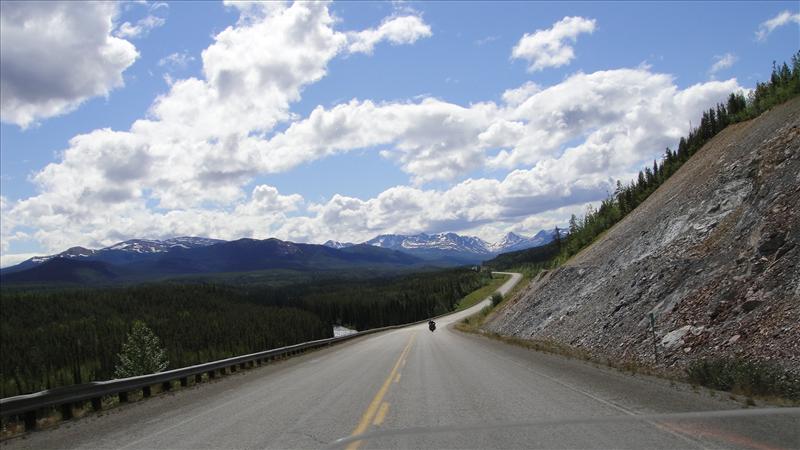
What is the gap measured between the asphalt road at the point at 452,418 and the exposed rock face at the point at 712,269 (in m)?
2.20

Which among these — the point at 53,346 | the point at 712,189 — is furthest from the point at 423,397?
the point at 53,346

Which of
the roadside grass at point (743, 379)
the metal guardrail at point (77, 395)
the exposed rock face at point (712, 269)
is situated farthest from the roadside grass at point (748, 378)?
the metal guardrail at point (77, 395)

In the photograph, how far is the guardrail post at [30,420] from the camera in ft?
34.6

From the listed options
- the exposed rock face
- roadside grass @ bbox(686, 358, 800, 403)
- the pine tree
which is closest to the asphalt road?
roadside grass @ bbox(686, 358, 800, 403)

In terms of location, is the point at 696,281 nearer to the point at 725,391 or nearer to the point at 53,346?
the point at 725,391

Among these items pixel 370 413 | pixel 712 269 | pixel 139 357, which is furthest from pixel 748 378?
pixel 139 357

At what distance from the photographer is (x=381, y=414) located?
30.9 ft

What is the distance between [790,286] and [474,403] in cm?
756

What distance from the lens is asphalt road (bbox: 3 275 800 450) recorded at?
6.96 meters

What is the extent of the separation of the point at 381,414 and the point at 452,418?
1345 mm

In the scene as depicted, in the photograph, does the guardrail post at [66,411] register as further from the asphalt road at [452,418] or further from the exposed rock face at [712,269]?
the exposed rock face at [712,269]

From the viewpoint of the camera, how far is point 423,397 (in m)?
11.5

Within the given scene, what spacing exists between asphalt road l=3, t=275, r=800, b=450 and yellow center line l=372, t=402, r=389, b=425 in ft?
0.06

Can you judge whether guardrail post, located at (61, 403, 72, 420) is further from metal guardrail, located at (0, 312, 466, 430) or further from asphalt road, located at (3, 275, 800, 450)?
asphalt road, located at (3, 275, 800, 450)
